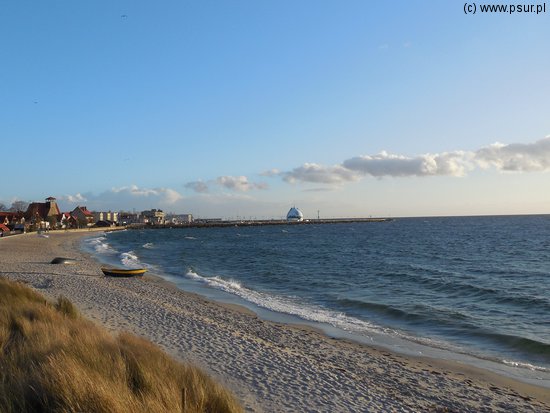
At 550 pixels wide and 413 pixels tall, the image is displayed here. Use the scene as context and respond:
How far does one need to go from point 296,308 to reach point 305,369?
973cm

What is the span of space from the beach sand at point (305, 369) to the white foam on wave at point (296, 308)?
1.77 meters

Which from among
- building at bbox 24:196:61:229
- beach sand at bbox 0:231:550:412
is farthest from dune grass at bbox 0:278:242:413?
building at bbox 24:196:61:229

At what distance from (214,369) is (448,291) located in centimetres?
1712

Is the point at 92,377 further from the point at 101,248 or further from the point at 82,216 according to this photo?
the point at 82,216

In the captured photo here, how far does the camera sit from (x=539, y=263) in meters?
35.4

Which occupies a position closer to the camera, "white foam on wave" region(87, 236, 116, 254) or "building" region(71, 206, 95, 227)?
"white foam on wave" region(87, 236, 116, 254)

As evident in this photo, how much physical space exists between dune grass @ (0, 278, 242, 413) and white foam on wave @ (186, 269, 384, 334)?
9500mm

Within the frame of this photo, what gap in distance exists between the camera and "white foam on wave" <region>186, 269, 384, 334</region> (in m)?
16.1

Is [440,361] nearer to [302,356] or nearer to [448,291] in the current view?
[302,356]

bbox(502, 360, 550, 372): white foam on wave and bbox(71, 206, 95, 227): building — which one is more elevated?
bbox(71, 206, 95, 227): building

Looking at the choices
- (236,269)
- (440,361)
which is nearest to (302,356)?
(440,361)

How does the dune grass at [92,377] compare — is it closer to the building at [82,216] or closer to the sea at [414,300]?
the sea at [414,300]

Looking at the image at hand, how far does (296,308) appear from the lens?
19469 millimetres

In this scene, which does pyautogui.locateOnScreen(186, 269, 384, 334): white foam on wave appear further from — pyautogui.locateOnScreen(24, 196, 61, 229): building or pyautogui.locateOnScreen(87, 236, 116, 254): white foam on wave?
pyautogui.locateOnScreen(24, 196, 61, 229): building
